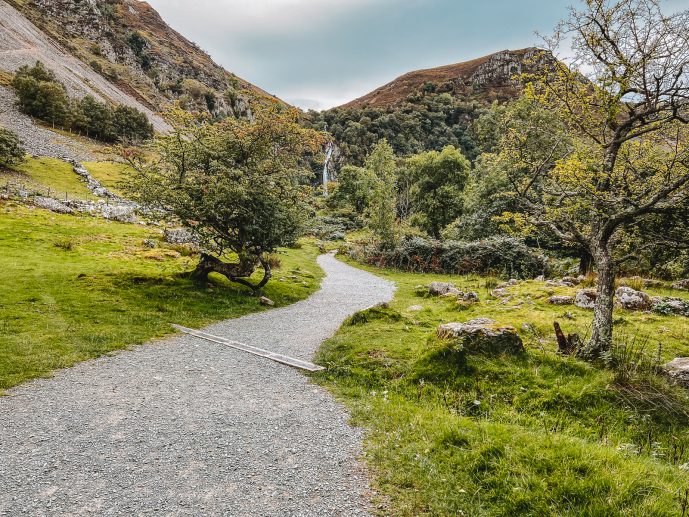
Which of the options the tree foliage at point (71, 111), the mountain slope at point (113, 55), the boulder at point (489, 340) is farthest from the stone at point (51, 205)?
the mountain slope at point (113, 55)

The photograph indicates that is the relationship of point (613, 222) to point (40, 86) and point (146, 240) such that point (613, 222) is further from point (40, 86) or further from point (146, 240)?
point (40, 86)

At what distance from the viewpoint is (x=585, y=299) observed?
51.3ft

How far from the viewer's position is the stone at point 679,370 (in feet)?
27.3

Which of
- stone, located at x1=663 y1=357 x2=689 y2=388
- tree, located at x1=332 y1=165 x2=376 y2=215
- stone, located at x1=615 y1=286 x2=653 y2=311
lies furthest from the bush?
tree, located at x1=332 y1=165 x2=376 y2=215

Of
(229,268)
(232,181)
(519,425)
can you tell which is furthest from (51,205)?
(519,425)


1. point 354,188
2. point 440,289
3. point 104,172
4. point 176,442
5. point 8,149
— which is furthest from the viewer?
point 354,188

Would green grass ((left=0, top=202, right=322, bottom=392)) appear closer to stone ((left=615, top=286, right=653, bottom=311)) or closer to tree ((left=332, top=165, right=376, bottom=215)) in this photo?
stone ((left=615, top=286, right=653, bottom=311))

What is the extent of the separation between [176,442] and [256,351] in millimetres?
5856

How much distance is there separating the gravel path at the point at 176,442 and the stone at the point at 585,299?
12.4 meters

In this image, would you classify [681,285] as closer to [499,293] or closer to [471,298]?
[499,293]

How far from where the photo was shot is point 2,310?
1320cm

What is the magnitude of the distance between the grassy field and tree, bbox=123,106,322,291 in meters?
8.63

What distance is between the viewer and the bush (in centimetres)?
2956

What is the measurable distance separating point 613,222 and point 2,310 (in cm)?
2015
